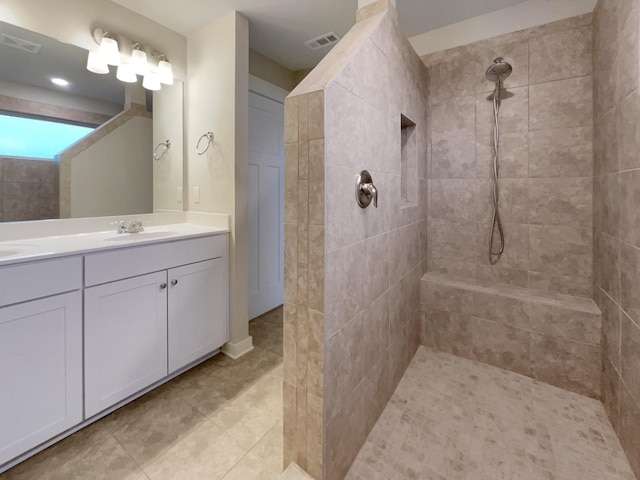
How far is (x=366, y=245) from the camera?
132cm

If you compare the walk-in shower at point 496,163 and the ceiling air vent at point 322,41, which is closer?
the walk-in shower at point 496,163

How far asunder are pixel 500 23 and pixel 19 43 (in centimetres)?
289

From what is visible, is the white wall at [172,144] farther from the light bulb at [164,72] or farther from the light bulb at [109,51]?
the light bulb at [109,51]

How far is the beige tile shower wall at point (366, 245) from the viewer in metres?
1.08

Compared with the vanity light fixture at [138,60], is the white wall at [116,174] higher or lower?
lower

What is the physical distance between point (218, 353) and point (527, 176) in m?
2.46

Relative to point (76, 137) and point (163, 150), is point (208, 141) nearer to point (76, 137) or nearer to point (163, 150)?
point (163, 150)

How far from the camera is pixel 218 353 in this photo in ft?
7.13

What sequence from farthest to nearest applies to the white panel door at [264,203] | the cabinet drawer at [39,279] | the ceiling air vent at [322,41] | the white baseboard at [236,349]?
the white panel door at [264,203] < the ceiling air vent at [322,41] < the white baseboard at [236,349] < the cabinet drawer at [39,279]

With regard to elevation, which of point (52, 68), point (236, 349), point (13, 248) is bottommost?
point (236, 349)

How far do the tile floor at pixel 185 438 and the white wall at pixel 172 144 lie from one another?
126 centimetres

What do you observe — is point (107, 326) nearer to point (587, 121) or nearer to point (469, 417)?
point (469, 417)

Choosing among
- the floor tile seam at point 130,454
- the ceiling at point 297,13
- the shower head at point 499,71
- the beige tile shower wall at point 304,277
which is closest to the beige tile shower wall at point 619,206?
the shower head at point 499,71

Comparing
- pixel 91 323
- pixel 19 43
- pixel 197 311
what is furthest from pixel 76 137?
pixel 197 311
